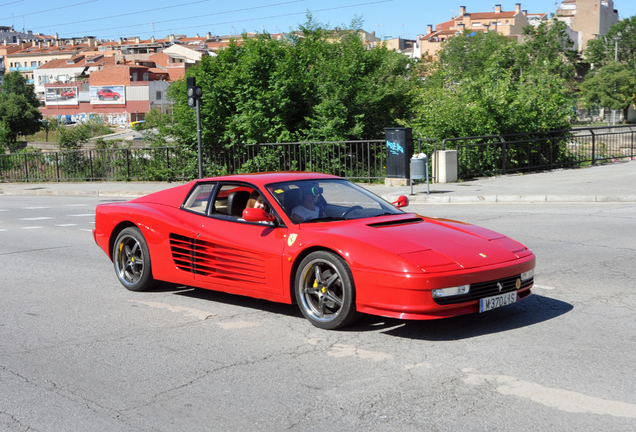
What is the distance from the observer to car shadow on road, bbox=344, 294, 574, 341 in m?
5.77

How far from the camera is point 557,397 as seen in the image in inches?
168

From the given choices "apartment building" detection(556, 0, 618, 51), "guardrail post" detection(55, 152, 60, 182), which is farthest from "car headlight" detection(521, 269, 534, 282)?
"apartment building" detection(556, 0, 618, 51)

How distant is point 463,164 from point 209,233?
15.4 m

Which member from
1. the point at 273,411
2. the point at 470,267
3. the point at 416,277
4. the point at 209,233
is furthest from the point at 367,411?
the point at 209,233

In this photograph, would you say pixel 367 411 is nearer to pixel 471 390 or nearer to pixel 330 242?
pixel 471 390

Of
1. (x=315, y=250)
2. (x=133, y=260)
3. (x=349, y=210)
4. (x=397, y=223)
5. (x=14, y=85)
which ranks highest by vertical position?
(x=14, y=85)

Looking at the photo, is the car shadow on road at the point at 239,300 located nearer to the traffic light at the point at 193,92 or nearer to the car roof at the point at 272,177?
the car roof at the point at 272,177

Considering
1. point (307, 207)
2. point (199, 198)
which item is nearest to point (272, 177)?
point (307, 207)

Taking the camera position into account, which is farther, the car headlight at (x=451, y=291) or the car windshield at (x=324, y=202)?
the car windshield at (x=324, y=202)

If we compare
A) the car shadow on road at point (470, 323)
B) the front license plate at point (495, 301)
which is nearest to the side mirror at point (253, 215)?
the car shadow on road at point (470, 323)

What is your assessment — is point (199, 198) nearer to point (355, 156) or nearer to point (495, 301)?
point (495, 301)

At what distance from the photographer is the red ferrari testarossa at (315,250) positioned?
548 cm

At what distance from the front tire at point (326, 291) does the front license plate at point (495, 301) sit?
104 centimetres

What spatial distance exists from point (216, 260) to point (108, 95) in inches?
5156
